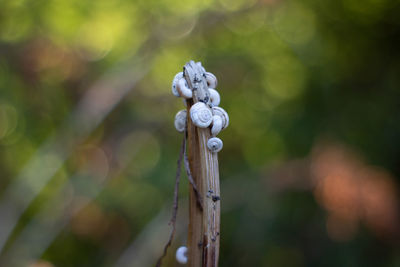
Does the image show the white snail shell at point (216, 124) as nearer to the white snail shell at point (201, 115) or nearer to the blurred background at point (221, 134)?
the white snail shell at point (201, 115)

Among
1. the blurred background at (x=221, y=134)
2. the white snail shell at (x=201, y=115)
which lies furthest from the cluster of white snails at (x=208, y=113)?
the blurred background at (x=221, y=134)

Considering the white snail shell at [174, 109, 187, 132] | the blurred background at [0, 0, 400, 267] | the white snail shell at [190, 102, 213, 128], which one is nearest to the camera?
the white snail shell at [190, 102, 213, 128]

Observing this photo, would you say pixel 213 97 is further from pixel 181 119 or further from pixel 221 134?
pixel 221 134

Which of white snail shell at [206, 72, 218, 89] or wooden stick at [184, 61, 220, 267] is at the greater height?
white snail shell at [206, 72, 218, 89]

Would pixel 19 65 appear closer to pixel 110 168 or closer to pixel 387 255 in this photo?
pixel 110 168

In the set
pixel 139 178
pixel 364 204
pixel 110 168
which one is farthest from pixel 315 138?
pixel 110 168

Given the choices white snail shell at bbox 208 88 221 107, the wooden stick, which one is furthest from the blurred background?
white snail shell at bbox 208 88 221 107

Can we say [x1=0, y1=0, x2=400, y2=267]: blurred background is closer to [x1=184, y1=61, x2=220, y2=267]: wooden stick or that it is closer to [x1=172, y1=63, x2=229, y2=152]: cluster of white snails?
[x1=184, y1=61, x2=220, y2=267]: wooden stick
